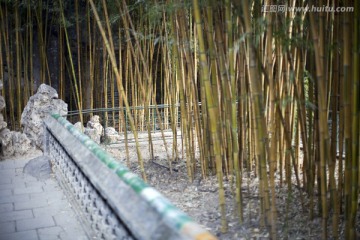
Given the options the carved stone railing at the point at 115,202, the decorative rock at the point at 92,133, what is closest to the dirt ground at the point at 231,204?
the carved stone railing at the point at 115,202

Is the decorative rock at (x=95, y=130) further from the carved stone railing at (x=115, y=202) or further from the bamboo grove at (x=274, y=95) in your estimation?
the carved stone railing at (x=115, y=202)

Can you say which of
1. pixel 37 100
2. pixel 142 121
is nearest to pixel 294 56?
pixel 37 100

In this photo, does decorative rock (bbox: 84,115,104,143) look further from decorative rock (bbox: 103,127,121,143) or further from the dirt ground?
the dirt ground

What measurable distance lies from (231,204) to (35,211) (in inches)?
54.1

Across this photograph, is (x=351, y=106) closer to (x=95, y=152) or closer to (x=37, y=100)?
(x=95, y=152)

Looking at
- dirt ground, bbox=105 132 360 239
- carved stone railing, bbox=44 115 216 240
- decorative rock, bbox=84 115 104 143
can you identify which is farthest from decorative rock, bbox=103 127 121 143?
carved stone railing, bbox=44 115 216 240

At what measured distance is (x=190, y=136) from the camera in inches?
139

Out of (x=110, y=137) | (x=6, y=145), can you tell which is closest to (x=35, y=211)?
(x=6, y=145)

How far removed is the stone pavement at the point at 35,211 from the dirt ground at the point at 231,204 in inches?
34.2

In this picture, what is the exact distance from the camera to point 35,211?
2527 mm

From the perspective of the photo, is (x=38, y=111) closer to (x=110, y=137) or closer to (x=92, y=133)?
(x=92, y=133)

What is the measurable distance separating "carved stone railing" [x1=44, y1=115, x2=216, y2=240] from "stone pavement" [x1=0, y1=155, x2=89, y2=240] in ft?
0.31

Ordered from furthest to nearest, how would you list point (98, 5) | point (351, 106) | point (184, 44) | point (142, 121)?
point (142, 121), point (98, 5), point (184, 44), point (351, 106)

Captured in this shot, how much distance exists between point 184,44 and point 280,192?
4.63 feet
